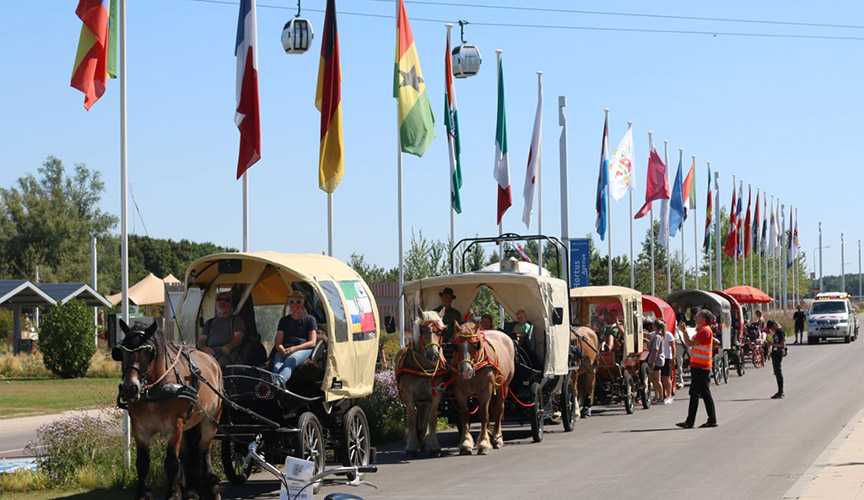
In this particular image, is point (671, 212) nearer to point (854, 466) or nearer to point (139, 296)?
point (139, 296)

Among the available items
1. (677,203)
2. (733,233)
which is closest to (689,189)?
(677,203)

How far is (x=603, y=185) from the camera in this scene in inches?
1469

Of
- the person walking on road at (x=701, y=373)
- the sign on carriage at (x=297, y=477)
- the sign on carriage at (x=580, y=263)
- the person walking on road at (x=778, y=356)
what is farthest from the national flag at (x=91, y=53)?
the person walking on road at (x=778, y=356)

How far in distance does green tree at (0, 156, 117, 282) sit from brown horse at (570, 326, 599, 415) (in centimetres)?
6999

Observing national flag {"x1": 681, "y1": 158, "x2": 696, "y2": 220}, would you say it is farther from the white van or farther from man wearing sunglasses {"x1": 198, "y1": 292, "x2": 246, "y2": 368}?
man wearing sunglasses {"x1": 198, "y1": 292, "x2": 246, "y2": 368}

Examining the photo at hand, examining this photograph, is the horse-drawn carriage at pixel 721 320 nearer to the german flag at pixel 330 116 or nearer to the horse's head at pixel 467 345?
the german flag at pixel 330 116

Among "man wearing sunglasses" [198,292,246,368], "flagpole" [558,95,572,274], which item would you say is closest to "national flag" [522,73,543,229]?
"flagpole" [558,95,572,274]

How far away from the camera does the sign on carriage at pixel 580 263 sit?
95.9 feet

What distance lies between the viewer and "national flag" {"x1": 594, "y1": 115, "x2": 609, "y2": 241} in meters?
37.1

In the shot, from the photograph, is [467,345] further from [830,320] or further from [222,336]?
[830,320]

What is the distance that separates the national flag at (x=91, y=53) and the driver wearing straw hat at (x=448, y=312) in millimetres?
6569

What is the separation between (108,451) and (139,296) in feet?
155

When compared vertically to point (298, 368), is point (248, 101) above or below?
above

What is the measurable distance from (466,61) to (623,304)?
24.6 feet
